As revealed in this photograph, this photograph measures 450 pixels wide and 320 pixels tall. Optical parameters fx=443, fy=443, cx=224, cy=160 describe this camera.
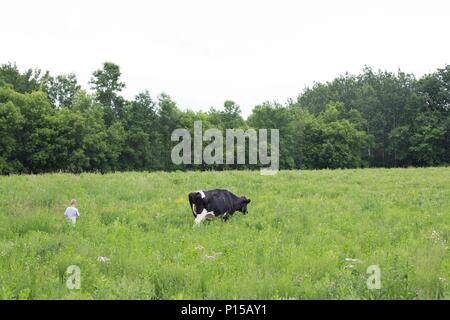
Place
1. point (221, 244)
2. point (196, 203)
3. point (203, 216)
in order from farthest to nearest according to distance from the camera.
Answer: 1. point (196, 203)
2. point (203, 216)
3. point (221, 244)

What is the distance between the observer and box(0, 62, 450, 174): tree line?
148 ft

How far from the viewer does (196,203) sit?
1230 centimetres

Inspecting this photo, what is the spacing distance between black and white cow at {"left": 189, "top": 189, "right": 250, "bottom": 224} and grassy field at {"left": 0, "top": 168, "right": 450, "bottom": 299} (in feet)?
1.26

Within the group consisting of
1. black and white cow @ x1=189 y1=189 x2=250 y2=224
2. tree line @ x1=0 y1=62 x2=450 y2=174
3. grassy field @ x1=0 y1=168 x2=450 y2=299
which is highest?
tree line @ x1=0 y1=62 x2=450 y2=174

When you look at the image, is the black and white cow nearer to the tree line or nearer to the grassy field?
the grassy field

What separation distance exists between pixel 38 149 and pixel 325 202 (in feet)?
119

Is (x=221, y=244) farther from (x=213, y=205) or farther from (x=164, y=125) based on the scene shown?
(x=164, y=125)

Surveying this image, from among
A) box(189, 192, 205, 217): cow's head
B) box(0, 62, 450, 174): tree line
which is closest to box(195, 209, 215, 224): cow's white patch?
box(189, 192, 205, 217): cow's head

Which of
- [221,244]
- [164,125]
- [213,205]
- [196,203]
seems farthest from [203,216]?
[164,125]

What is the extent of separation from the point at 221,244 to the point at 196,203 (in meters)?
3.34

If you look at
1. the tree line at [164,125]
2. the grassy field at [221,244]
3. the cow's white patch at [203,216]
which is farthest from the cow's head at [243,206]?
the tree line at [164,125]

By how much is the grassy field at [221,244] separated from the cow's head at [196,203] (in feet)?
1.47

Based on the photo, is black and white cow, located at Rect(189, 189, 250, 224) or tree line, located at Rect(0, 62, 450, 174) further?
tree line, located at Rect(0, 62, 450, 174)

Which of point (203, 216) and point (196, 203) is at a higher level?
point (196, 203)
